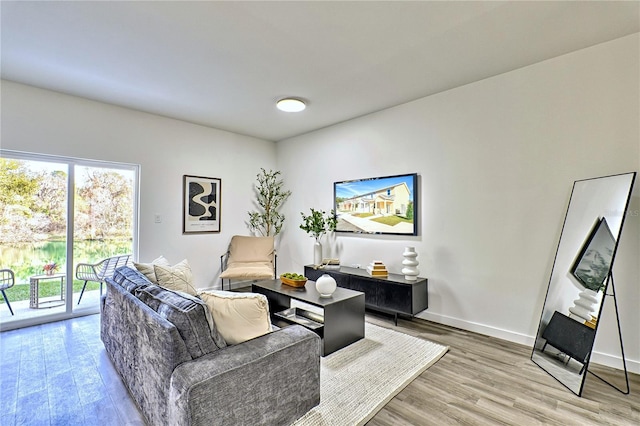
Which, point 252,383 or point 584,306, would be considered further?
point 584,306

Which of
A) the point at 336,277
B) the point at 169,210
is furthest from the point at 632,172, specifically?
the point at 169,210

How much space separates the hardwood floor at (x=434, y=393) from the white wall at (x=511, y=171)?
52 centimetres

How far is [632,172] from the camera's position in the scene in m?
2.29

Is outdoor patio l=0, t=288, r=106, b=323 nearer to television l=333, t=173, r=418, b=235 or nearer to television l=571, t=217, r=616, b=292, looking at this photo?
television l=333, t=173, r=418, b=235

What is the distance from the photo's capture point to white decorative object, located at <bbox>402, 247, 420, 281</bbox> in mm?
3377

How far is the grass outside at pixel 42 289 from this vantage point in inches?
129

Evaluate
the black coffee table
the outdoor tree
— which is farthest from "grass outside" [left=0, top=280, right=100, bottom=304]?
the black coffee table

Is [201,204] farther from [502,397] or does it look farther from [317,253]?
[502,397]

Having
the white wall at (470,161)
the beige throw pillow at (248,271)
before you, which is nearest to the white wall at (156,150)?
the white wall at (470,161)

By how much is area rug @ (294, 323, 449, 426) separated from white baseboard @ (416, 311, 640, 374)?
2.06 feet

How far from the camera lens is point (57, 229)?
138 inches

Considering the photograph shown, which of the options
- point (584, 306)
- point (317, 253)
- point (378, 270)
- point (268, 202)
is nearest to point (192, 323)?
point (378, 270)

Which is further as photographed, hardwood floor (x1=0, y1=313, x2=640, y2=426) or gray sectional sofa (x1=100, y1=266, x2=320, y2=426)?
→ hardwood floor (x1=0, y1=313, x2=640, y2=426)

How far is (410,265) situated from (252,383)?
237 cm
